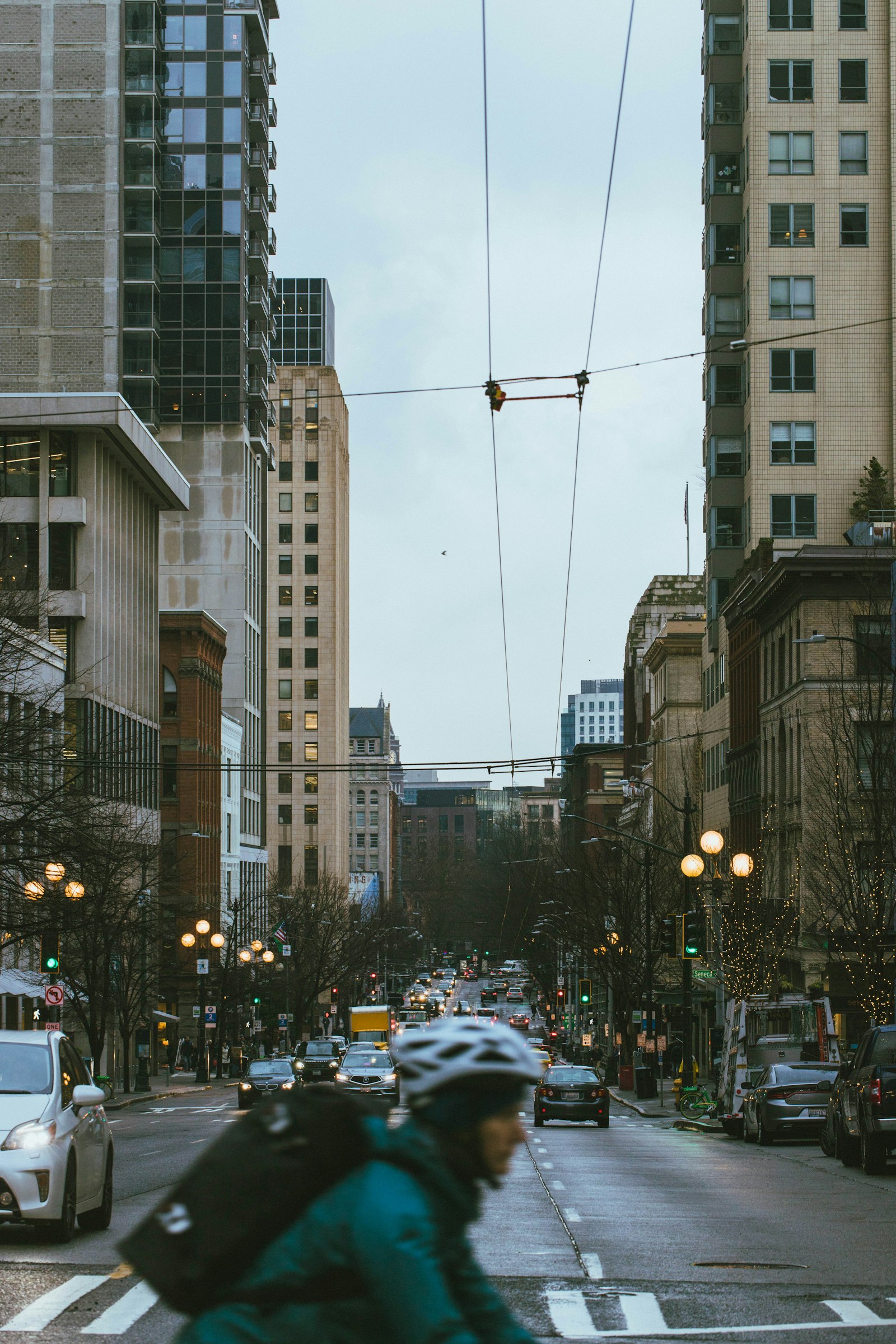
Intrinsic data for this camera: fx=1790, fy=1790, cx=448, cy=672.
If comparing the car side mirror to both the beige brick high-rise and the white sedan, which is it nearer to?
the white sedan

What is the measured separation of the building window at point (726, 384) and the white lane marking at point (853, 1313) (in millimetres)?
61990

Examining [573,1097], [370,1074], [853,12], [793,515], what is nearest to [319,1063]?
[370,1074]

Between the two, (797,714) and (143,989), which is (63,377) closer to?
(143,989)

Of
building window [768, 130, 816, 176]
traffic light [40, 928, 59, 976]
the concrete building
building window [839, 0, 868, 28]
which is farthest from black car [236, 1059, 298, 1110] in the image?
the concrete building

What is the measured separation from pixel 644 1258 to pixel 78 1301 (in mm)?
4479

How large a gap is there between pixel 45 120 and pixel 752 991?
5961 cm

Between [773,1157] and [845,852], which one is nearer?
[773,1157]

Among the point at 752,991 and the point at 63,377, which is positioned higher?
the point at 63,377

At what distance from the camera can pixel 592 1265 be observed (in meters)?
13.0

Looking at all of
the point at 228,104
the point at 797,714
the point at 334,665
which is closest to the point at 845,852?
the point at 797,714

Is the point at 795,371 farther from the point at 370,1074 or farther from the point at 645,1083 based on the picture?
the point at 370,1074

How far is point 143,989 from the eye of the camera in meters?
57.8

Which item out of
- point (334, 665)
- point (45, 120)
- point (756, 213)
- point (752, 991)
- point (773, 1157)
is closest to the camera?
point (773, 1157)

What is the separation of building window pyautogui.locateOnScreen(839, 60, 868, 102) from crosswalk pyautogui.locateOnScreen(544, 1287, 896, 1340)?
2523 inches
